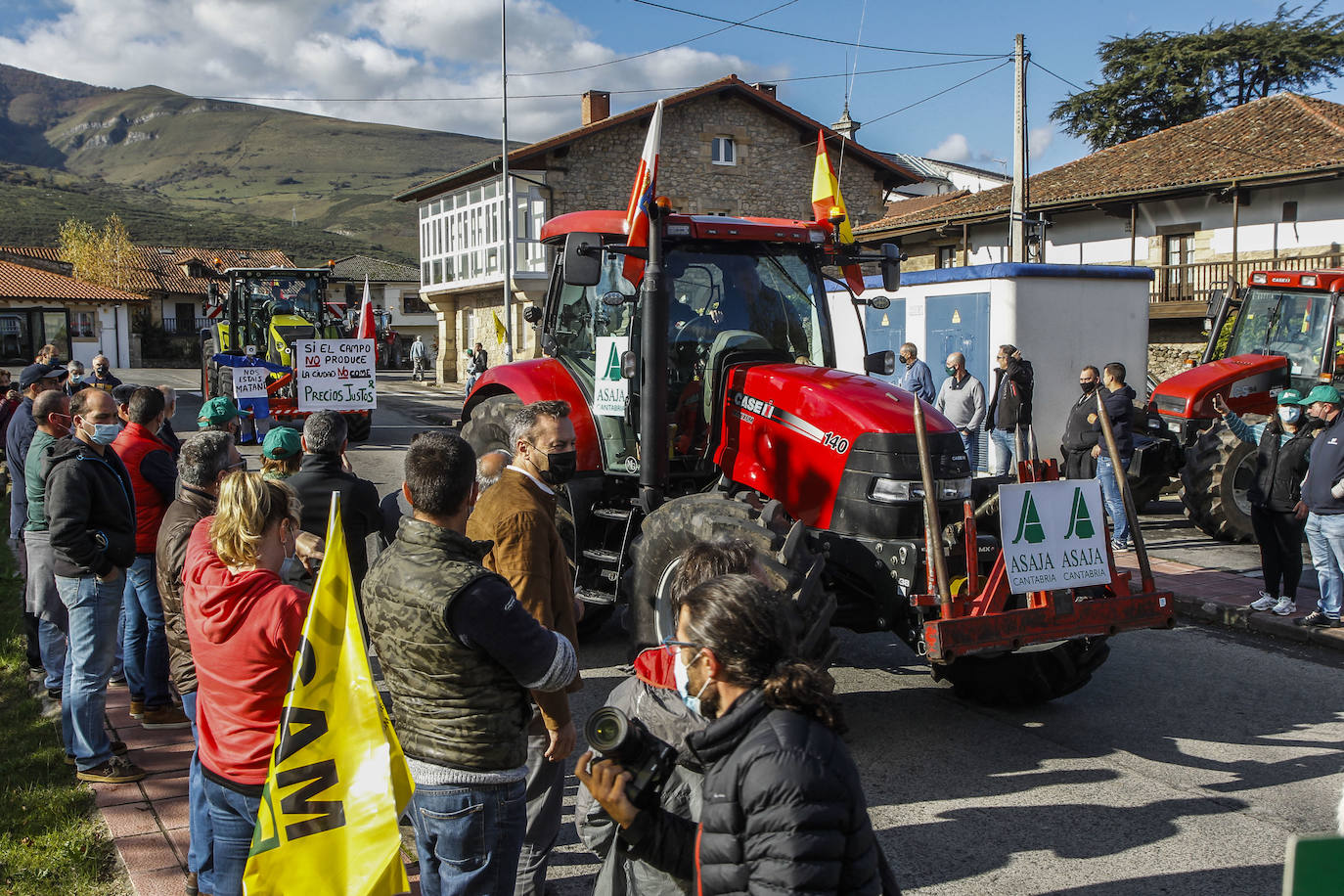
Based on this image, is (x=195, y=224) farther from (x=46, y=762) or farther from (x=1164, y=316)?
(x=46, y=762)

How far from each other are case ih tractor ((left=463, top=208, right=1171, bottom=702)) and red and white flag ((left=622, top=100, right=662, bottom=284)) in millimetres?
111

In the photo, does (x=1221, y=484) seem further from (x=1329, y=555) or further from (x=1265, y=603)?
(x=1329, y=555)

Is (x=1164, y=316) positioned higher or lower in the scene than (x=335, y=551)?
higher

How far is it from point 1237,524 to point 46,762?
10.2m

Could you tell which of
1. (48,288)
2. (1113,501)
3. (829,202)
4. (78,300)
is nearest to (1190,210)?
(1113,501)

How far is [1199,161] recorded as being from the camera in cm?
2473

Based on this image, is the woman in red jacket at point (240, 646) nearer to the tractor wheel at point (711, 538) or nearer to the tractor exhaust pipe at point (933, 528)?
Result: the tractor wheel at point (711, 538)

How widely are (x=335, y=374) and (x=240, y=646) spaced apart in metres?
10.1

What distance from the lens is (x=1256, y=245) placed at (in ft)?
76.4

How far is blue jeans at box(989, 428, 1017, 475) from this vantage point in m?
11.9

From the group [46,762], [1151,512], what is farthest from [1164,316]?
[46,762]

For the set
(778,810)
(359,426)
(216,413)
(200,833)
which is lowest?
(200,833)

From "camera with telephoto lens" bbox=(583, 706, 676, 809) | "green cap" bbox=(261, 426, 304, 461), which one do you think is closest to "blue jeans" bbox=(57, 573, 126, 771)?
"green cap" bbox=(261, 426, 304, 461)

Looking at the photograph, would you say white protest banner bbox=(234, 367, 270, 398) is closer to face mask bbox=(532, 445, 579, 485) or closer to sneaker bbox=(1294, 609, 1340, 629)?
face mask bbox=(532, 445, 579, 485)
